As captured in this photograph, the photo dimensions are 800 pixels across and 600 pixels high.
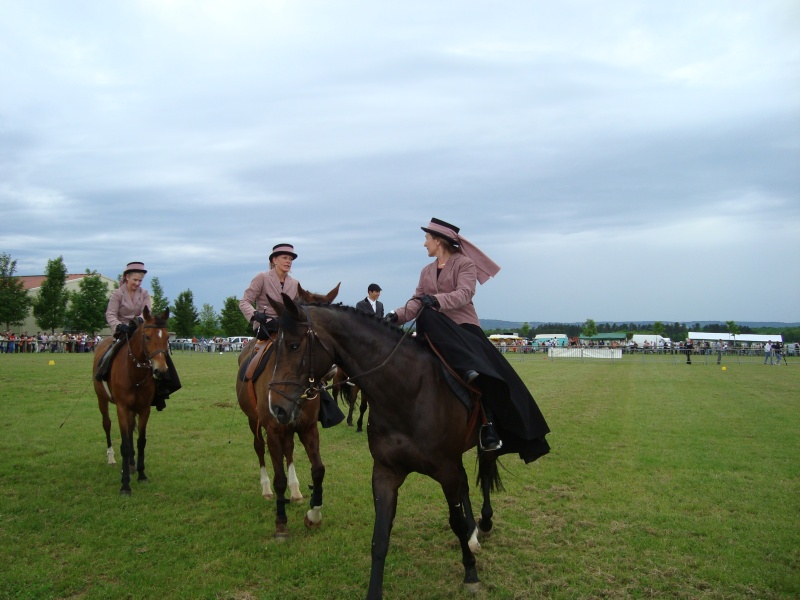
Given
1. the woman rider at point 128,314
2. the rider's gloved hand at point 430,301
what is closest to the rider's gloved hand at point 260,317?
the rider's gloved hand at point 430,301

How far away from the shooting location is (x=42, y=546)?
604cm

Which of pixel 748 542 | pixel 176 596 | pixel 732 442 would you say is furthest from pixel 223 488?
pixel 732 442

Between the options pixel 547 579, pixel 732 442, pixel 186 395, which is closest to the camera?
pixel 547 579

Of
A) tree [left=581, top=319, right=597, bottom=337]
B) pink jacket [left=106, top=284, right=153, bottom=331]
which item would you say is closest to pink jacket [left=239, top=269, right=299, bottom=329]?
pink jacket [left=106, top=284, right=153, bottom=331]

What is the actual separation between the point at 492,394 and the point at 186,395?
52.5 feet

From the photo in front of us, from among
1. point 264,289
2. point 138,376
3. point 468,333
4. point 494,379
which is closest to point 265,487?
point 138,376

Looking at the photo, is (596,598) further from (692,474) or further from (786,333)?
(786,333)

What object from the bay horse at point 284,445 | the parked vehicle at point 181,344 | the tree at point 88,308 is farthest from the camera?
the tree at point 88,308

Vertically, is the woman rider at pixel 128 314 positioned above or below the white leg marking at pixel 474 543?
above

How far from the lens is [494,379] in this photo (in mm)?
5184

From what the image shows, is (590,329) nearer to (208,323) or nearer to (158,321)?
(208,323)

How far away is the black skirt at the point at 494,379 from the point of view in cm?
509

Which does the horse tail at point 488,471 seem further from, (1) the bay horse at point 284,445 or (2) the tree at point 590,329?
(2) the tree at point 590,329

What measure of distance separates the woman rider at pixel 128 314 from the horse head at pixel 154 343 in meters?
0.43
